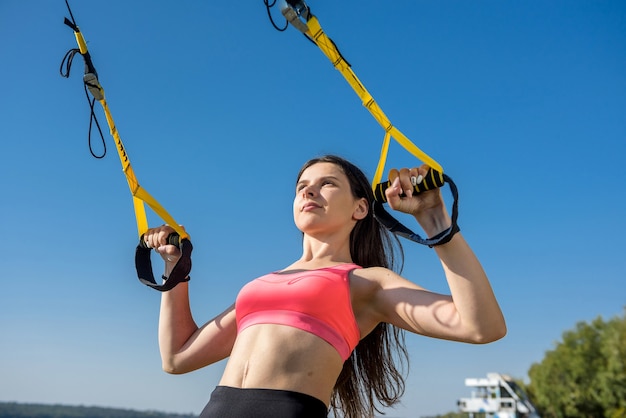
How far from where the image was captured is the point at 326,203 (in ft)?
11.3

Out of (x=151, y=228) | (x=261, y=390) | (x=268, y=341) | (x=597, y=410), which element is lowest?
(x=261, y=390)

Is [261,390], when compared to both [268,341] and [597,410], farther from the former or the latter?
[597,410]

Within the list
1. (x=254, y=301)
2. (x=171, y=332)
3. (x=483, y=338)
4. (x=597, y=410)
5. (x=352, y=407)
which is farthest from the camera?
(x=597, y=410)

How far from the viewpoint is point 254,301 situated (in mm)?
2992

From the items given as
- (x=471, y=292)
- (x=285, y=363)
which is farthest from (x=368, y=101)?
(x=285, y=363)

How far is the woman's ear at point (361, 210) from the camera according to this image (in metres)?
3.61

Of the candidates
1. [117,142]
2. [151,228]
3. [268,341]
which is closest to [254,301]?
[268,341]

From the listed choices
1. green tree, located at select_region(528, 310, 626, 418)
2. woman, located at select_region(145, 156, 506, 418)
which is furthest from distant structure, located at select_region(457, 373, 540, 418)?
woman, located at select_region(145, 156, 506, 418)

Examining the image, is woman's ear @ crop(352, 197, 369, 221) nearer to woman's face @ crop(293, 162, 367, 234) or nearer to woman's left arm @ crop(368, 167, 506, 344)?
woman's face @ crop(293, 162, 367, 234)

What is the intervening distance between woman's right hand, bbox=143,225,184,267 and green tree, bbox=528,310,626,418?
45.9 metres

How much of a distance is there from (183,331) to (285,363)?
1230mm

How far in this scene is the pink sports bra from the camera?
110 inches

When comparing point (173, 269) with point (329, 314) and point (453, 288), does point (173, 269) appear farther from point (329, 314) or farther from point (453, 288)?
point (453, 288)

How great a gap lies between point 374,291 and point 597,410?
51.1m
